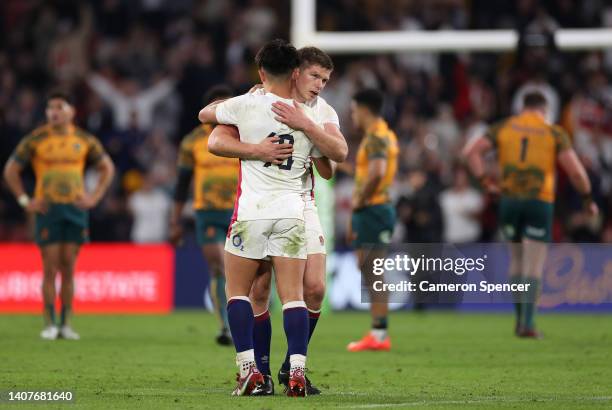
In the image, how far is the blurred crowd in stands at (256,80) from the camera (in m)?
19.9

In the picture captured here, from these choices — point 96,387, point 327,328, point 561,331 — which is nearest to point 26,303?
point 327,328

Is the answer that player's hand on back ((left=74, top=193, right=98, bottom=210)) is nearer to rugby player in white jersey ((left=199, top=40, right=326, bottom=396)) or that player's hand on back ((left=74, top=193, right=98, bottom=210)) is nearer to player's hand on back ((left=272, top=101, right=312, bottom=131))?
rugby player in white jersey ((left=199, top=40, right=326, bottom=396))

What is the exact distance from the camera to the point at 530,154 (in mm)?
14203

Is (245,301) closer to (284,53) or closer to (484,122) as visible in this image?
(284,53)

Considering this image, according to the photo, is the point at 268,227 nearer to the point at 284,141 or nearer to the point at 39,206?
the point at 284,141

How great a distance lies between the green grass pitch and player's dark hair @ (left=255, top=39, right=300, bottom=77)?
80.1 inches

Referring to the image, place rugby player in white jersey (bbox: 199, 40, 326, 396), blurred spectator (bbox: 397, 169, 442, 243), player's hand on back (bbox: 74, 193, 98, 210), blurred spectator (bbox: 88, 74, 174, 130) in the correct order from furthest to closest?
blurred spectator (bbox: 88, 74, 174, 130) < blurred spectator (bbox: 397, 169, 442, 243) < player's hand on back (bbox: 74, 193, 98, 210) < rugby player in white jersey (bbox: 199, 40, 326, 396)

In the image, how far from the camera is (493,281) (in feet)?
30.2

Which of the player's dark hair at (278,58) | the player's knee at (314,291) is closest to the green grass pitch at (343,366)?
the player's knee at (314,291)

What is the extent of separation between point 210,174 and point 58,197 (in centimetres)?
164

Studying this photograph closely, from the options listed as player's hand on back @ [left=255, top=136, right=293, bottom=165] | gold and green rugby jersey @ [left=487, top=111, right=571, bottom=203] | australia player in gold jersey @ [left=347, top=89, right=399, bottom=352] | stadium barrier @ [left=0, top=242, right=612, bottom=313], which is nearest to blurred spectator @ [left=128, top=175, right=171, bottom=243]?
stadium barrier @ [left=0, top=242, right=612, bottom=313]

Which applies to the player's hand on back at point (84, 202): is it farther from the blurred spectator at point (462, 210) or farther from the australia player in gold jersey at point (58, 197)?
the blurred spectator at point (462, 210)

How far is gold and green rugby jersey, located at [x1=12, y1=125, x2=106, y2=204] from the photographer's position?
1364 cm

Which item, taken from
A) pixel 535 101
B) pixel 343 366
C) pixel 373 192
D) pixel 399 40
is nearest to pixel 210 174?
pixel 373 192
